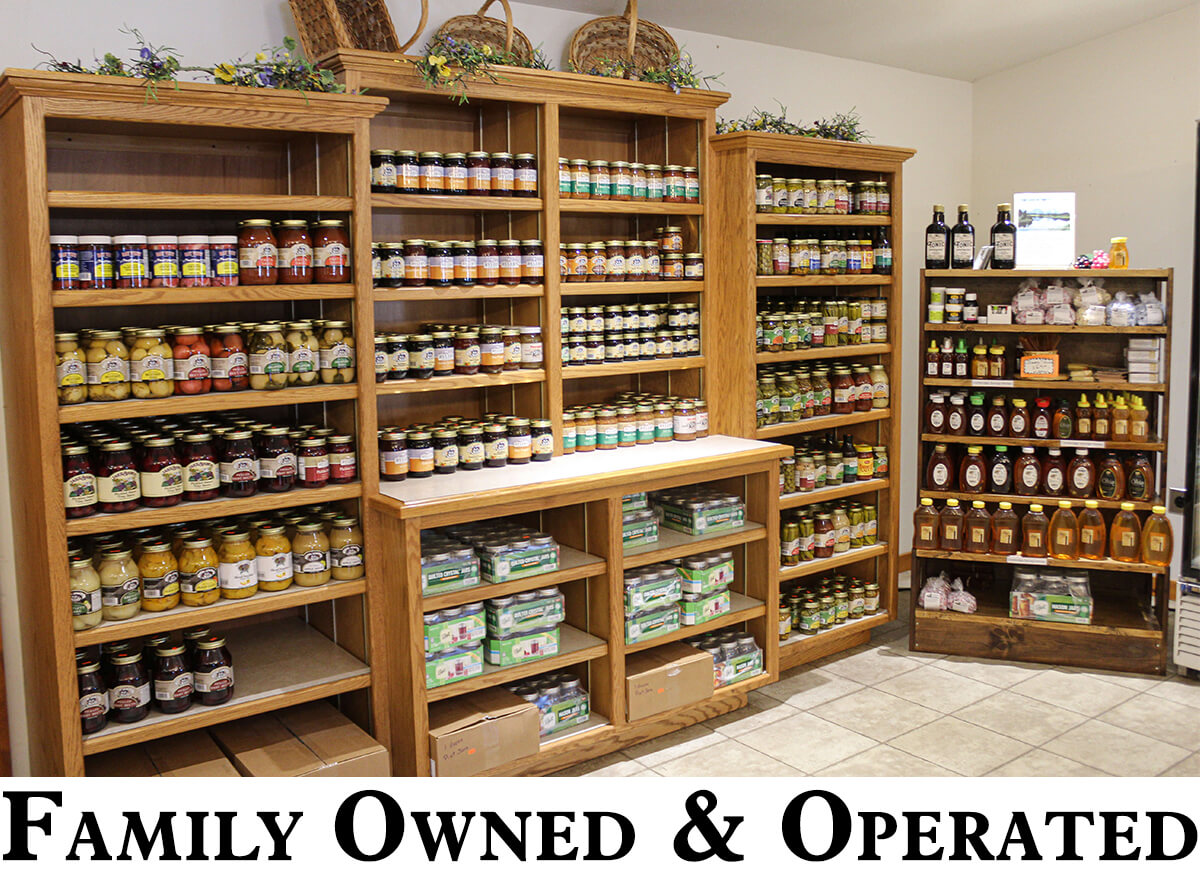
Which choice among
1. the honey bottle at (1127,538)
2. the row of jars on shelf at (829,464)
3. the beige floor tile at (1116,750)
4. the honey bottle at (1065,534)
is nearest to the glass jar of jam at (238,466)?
the row of jars on shelf at (829,464)

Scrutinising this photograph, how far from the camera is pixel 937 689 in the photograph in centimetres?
425

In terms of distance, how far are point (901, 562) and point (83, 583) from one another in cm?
441

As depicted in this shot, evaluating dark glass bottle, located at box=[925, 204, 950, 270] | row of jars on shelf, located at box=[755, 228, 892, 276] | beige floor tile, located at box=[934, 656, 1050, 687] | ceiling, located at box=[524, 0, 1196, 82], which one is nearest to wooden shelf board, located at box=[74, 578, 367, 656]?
row of jars on shelf, located at box=[755, 228, 892, 276]

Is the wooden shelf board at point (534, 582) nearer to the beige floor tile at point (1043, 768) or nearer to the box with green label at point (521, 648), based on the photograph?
the box with green label at point (521, 648)

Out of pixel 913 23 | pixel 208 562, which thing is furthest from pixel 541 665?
pixel 913 23

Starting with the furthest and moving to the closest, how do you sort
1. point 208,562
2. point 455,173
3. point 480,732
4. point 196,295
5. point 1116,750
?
point 1116,750
point 455,173
point 480,732
point 208,562
point 196,295

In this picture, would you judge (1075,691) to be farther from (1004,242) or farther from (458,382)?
(458,382)

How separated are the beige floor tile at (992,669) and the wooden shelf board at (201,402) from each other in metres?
2.92

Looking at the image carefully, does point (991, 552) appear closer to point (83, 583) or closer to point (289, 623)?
point (289, 623)

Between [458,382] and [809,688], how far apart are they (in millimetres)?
2009

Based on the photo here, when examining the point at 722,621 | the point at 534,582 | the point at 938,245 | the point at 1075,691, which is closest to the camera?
the point at 534,582

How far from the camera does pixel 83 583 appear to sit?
2695 millimetres

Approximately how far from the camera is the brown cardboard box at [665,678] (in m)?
3.63

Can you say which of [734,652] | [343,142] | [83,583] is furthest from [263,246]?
[734,652]
